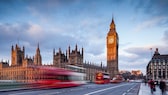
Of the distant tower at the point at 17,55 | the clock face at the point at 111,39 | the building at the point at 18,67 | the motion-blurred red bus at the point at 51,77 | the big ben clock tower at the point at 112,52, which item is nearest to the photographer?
the motion-blurred red bus at the point at 51,77

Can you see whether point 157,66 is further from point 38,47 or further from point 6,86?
point 6,86

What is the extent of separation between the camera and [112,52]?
171m

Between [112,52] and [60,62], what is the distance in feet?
179

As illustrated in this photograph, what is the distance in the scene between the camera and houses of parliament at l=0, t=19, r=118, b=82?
126m

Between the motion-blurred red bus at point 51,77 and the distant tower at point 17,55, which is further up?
the distant tower at point 17,55

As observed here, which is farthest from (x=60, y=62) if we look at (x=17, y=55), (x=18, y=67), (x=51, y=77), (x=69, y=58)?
(x=51, y=77)

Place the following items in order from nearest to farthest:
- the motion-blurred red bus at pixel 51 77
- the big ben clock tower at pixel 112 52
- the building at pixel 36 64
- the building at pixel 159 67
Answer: the motion-blurred red bus at pixel 51 77, the building at pixel 36 64, the building at pixel 159 67, the big ben clock tower at pixel 112 52

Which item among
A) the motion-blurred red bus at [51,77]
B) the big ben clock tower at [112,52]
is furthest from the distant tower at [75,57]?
the motion-blurred red bus at [51,77]

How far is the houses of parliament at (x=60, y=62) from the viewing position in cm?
12650

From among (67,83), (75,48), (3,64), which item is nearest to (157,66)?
(75,48)

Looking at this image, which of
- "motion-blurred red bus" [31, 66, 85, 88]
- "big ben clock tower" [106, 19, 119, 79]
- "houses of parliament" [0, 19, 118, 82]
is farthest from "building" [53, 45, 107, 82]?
"motion-blurred red bus" [31, 66, 85, 88]

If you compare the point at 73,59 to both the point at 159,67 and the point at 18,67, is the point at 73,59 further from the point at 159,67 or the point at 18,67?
the point at 159,67

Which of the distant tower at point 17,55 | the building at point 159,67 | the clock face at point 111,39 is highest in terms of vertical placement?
the clock face at point 111,39

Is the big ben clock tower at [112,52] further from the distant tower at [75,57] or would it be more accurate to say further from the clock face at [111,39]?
the distant tower at [75,57]
